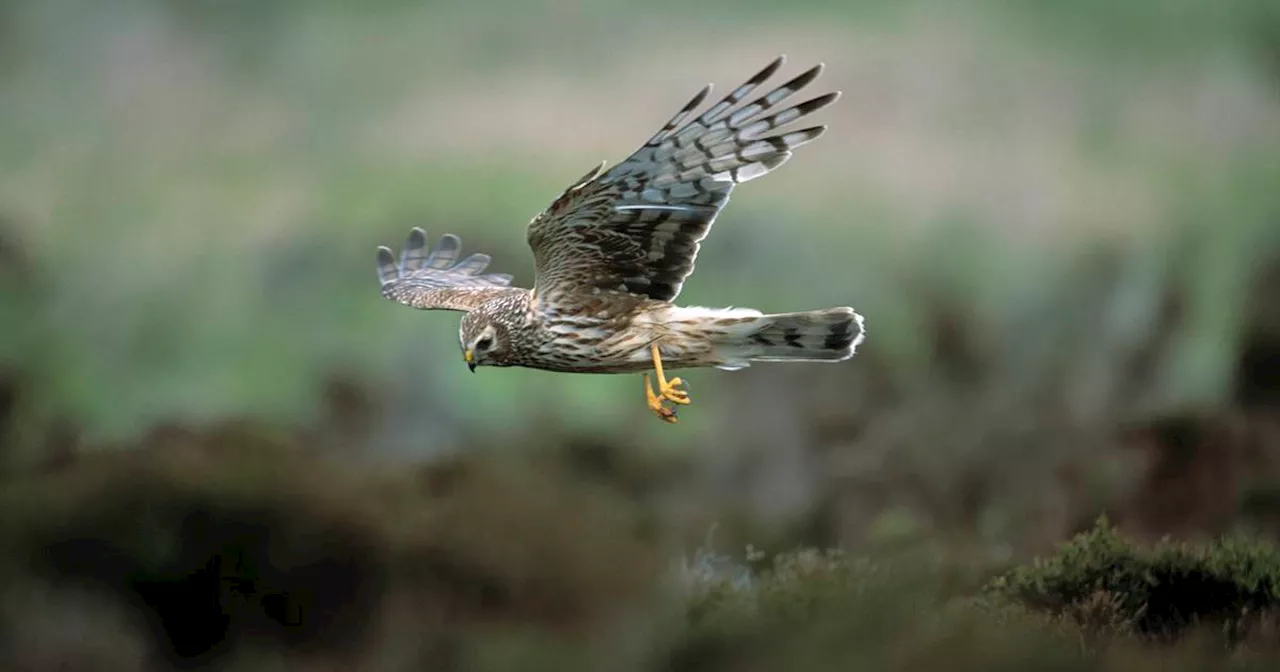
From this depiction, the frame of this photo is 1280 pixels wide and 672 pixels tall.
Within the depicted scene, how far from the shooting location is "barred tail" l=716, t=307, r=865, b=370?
316 cm

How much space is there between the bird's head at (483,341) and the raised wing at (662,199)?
0.13 meters

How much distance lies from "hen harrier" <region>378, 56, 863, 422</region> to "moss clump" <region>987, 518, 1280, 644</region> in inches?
26.1

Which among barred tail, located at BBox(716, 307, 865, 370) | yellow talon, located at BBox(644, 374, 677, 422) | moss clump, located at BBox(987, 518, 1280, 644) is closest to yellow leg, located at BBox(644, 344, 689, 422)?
yellow talon, located at BBox(644, 374, 677, 422)

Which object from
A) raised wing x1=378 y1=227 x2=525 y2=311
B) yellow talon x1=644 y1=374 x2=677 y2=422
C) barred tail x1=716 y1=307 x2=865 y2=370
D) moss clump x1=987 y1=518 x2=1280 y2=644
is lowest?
moss clump x1=987 y1=518 x2=1280 y2=644

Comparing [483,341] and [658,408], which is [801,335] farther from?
[483,341]

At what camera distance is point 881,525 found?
5086mm

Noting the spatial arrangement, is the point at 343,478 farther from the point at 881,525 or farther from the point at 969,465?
the point at 969,465

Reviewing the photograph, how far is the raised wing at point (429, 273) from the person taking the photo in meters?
4.01

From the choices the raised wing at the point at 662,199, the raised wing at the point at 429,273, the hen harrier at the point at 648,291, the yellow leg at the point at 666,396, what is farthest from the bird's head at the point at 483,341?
the raised wing at the point at 429,273

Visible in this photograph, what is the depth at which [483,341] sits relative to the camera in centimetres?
325

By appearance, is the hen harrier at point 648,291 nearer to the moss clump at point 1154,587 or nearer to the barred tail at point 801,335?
the barred tail at point 801,335

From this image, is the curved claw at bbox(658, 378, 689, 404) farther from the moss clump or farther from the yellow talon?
the moss clump

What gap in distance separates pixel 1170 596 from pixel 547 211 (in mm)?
1510

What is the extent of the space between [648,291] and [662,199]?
0.97ft
